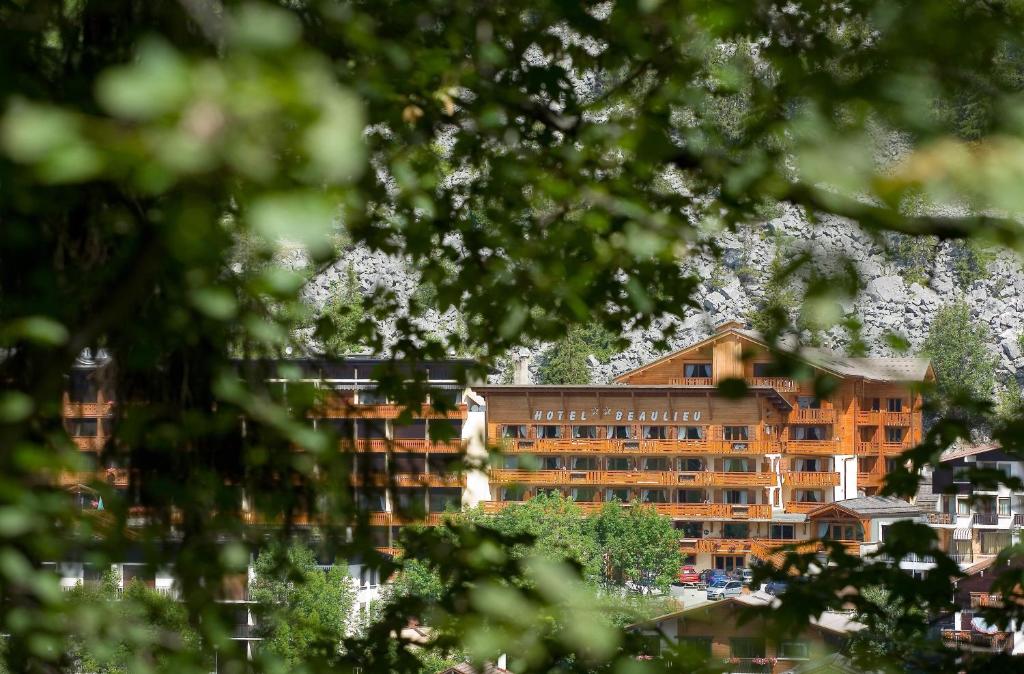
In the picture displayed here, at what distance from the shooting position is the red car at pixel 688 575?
56.2m

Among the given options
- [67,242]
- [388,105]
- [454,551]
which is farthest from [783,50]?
[67,242]

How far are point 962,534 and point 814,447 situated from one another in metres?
8.14

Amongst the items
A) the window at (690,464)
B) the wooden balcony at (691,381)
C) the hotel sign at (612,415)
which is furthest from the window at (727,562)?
the wooden balcony at (691,381)

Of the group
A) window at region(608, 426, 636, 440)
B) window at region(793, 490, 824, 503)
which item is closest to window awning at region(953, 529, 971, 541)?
window at region(793, 490, 824, 503)

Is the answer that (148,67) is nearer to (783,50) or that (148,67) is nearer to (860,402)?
(783,50)

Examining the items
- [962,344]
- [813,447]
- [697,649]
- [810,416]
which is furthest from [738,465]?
[697,649]

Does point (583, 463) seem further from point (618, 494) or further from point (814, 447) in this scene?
point (814, 447)

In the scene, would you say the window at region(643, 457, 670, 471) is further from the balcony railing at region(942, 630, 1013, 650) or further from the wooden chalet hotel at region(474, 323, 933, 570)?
the balcony railing at region(942, 630, 1013, 650)

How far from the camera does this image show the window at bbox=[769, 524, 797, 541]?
179 ft

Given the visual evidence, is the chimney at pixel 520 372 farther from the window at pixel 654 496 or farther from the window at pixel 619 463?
the window at pixel 654 496

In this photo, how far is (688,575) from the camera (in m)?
57.5

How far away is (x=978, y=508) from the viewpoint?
359 cm

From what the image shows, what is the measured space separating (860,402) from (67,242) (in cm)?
5502

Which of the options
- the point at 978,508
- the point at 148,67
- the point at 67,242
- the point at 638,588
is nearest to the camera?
the point at 148,67
